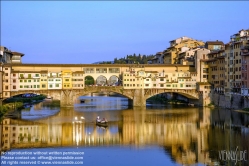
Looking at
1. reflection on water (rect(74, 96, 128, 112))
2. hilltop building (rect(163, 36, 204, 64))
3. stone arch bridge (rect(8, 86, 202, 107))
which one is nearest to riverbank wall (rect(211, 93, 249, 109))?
stone arch bridge (rect(8, 86, 202, 107))

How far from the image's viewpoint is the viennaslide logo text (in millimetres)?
18375

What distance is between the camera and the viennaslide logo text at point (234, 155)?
18375mm

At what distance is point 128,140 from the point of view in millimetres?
24016

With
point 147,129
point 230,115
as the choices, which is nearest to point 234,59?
point 230,115

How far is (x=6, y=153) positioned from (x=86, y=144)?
4.60 m

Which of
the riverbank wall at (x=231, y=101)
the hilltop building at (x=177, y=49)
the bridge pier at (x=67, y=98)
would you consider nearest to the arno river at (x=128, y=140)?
the riverbank wall at (x=231, y=101)

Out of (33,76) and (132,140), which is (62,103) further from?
(132,140)

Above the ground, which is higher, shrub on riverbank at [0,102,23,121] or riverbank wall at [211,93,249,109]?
riverbank wall at [211,93,249,109]

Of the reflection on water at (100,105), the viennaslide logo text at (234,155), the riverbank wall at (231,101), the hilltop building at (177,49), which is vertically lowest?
the viennaslide logo text at (234,155)

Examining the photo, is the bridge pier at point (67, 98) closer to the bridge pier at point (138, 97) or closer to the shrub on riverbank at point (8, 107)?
the shrub on riverbank at point (8, 107)

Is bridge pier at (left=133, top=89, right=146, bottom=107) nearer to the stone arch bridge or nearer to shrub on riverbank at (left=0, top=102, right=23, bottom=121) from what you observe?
the stone arch bridge

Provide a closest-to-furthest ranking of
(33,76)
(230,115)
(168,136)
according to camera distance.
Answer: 1. (168,136)
2. (230,115)
3. (33,76)

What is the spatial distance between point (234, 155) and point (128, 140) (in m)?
6.96

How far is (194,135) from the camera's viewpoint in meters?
25.4
